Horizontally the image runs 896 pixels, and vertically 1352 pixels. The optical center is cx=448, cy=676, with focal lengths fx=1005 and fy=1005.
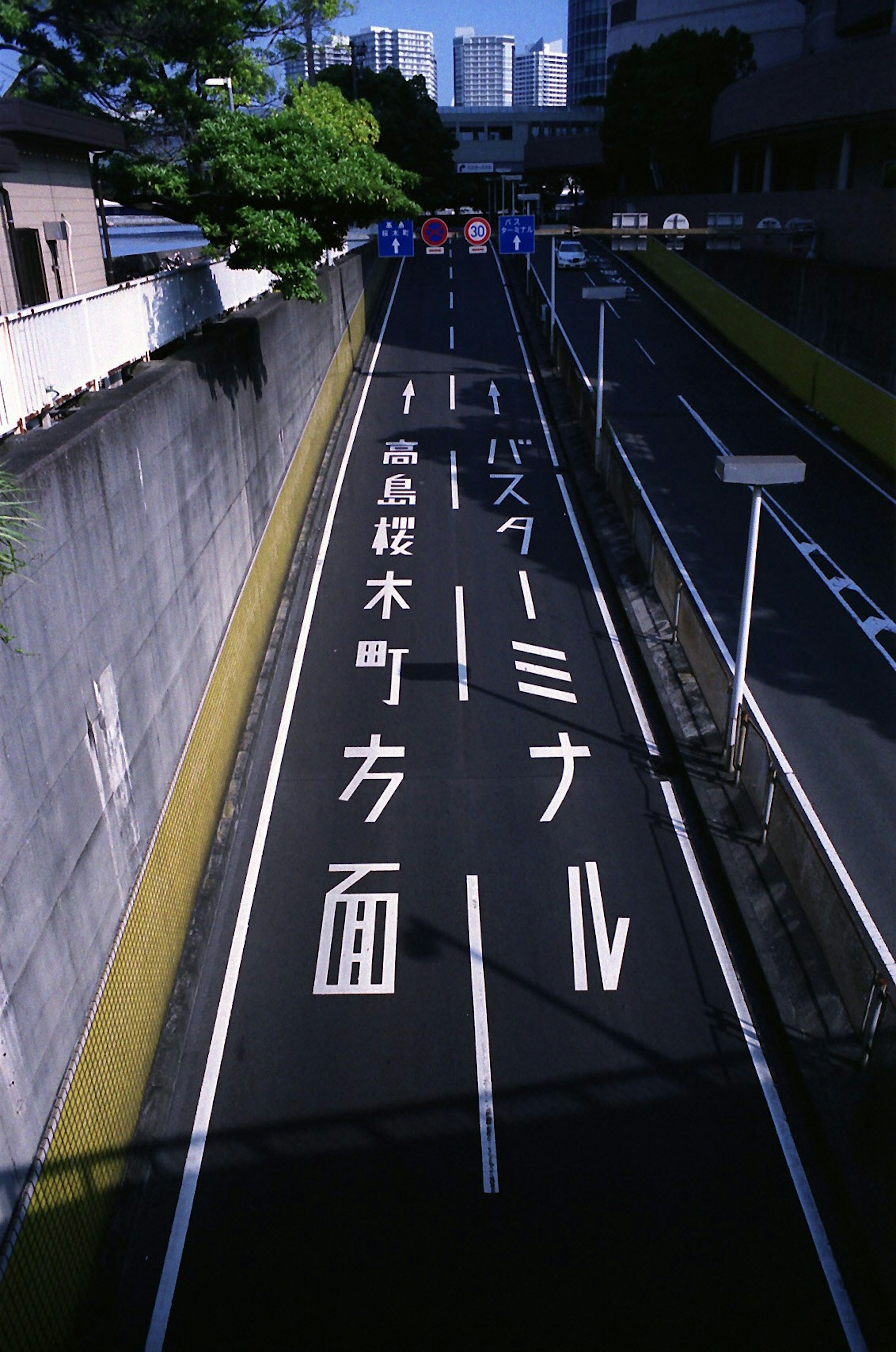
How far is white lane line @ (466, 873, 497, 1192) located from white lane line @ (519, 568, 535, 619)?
799 centimetres

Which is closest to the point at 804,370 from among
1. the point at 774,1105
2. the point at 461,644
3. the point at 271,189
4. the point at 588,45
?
the point at 461,644

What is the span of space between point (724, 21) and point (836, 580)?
7449cm

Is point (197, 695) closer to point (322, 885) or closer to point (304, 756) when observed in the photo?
point (304, 756)

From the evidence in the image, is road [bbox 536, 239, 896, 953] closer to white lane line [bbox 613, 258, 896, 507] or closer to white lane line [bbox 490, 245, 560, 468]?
white lane line [bbox 613, 258, 896, 507]

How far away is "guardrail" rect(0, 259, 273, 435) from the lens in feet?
31.0

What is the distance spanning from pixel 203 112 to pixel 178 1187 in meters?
27.8

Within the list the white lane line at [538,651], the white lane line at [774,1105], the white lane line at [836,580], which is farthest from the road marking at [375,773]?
the white lane line at [836,580]

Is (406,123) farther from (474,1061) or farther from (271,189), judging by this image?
(474,1061)

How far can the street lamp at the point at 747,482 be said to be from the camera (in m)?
12.5

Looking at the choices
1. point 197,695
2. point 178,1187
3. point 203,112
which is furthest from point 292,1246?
point 203,112

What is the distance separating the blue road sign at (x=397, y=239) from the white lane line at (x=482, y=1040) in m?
→ 27.0

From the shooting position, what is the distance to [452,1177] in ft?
29.6

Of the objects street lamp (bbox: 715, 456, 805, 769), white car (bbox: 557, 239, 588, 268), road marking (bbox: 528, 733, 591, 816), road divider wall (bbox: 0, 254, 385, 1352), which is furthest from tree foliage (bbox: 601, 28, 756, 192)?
road marking (bbox: 528, 733, 591, 816)

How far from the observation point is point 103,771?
32.2 feet
